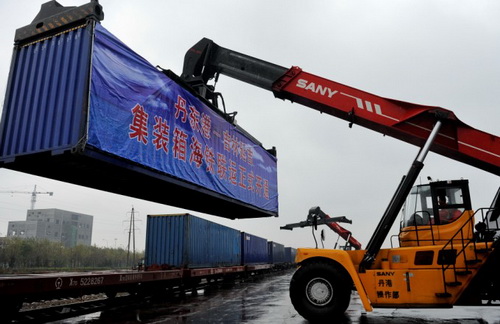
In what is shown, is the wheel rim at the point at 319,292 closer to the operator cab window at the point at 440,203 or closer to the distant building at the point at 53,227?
the operator cab window at the point at 440,203

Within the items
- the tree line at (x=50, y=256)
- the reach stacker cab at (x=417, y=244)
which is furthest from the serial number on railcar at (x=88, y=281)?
the tree line at (x=50, y=256)

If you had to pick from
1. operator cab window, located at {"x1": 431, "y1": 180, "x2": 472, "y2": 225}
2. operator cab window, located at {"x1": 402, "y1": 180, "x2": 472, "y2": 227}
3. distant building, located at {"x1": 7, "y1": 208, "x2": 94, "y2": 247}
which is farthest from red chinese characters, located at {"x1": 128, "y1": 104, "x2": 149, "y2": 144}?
distant building, located at {"x1": 7, "y1": 208, "x2": 94, "y2": 247}

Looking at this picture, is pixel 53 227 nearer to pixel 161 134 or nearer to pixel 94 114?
pixel 161 134

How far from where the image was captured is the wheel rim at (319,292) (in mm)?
7156

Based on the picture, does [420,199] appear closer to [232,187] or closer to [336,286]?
[336,286]

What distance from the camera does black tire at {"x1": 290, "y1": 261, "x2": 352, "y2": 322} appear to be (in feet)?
23.1

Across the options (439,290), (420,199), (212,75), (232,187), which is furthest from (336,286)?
(212,75)

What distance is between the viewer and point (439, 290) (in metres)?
6.55

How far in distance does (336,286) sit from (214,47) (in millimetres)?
8122

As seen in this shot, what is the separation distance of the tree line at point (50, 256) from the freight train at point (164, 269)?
31814mm

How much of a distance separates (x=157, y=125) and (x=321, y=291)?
589cm

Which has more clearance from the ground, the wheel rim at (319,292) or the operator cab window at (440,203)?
the operator cab window at (440,203)

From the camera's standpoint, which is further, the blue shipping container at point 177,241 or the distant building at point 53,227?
the distant building at point 53,227

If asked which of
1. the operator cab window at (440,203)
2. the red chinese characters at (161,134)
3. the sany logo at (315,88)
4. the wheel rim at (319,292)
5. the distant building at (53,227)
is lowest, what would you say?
the wheel rim at (319,292)
